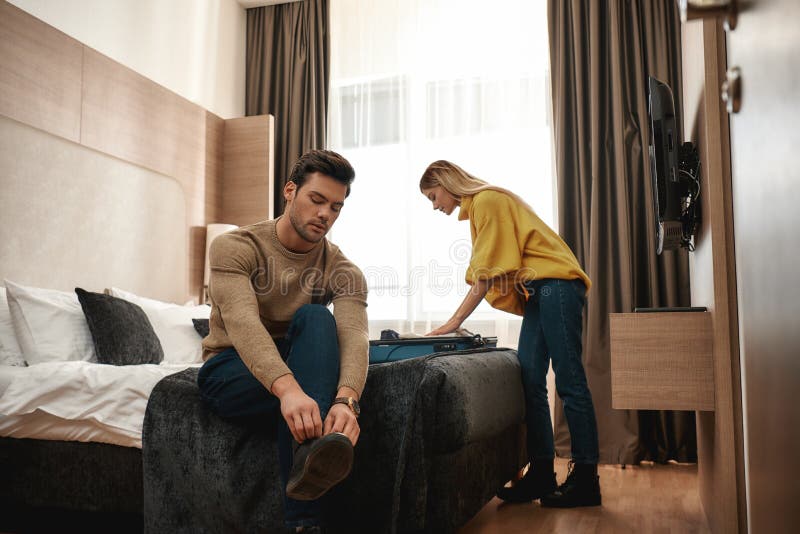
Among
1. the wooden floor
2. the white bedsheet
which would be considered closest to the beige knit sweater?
the white bedsheet

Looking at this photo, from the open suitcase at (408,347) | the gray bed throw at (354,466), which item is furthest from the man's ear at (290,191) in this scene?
the open suitcase at (408,347)

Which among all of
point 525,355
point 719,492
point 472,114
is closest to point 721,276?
point 719,492

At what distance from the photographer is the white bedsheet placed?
2.01 m

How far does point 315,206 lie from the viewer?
176 cm

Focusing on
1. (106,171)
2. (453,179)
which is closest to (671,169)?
(453,179)

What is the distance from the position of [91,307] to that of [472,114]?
2469 millimetres

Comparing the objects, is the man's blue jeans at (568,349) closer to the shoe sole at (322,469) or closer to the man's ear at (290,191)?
the man's ear at (290,191)

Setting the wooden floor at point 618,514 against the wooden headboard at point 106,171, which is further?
the wooden headboard at point 106,171

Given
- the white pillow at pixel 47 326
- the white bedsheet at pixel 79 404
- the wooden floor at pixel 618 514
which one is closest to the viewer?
the white bedsheet at pixel 79 404

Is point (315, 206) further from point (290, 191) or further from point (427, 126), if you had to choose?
point (427, 126)

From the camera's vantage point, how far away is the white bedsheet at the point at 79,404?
201cm

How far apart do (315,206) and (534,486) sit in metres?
1.39

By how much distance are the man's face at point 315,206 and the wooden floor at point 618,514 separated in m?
1.06

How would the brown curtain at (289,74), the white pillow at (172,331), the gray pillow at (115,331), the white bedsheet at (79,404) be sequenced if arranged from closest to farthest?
1. the white bedsheet at (79,404)
2. the gray pillow at (115,331)
3. the white pillow at (172,331)
4. the brown curtain at (289,74)
